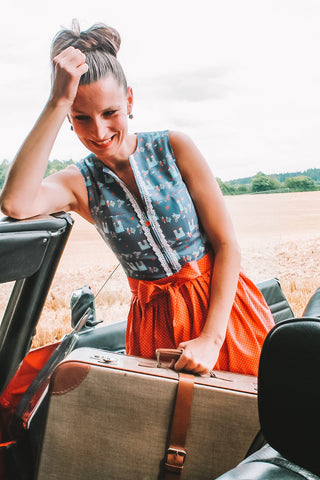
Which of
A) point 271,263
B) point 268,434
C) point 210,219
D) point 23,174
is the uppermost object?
point 23,174

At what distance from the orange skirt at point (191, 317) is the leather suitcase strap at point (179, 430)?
16cm

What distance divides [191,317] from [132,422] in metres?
0.29

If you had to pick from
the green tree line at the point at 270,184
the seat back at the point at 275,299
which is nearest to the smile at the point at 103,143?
the green tree line at the point at 270,184

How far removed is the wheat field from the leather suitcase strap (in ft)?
1.45

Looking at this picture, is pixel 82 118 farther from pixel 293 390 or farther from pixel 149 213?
pixel 293 390

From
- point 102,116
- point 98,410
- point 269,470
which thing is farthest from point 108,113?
point 269,470

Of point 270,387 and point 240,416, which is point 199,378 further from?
point 270,387

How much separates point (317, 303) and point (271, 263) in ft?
2.87

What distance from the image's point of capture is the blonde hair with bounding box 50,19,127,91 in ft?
3.42

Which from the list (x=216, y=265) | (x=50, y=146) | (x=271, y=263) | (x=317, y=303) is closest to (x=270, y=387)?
(x=216, y=265)

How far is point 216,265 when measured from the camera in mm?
1153

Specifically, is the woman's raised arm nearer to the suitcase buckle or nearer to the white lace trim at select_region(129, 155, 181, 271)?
the white lace trim at select_region(129, 155, 181, 271)

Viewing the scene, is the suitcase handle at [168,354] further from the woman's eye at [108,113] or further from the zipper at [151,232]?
the woman's eye at [108,113]

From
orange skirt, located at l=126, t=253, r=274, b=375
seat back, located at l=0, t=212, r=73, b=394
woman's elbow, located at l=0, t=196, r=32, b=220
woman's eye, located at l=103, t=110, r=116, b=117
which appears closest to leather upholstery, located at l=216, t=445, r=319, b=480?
orange skirt, located at l=126, t=253, r=274, b=375
